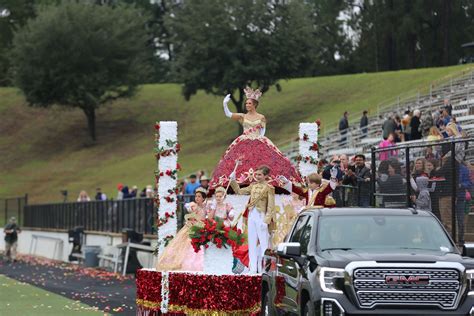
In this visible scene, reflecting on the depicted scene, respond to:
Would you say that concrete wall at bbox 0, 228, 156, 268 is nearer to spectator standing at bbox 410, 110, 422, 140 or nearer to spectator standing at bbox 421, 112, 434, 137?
spectator standing at bbox 410, 110, 422, 140

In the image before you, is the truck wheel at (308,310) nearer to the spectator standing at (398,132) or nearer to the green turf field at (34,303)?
the green turf field at (34,303)

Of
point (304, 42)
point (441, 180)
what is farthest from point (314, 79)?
point (441, 180)

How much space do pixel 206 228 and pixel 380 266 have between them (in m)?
8.37

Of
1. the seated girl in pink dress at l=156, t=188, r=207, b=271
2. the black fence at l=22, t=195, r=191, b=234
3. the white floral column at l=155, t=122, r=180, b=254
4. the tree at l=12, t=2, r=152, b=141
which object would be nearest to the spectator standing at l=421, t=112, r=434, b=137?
the black fence at l=22, t=195, r=191, b=234

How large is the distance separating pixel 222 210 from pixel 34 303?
20.1 ft

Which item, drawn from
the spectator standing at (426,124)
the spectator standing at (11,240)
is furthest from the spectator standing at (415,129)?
the spectator standing at (11,240)

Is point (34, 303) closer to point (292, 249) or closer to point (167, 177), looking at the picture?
point (167, 177)

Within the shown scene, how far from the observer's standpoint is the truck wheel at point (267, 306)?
17438 mm

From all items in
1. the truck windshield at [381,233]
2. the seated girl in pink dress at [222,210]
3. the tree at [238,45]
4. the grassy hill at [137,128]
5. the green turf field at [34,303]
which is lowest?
the green turf field at [34,303]

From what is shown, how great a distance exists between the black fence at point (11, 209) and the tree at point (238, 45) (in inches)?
620

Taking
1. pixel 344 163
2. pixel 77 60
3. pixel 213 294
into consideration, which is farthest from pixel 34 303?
pixel 77 60

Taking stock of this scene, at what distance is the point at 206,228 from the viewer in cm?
2242

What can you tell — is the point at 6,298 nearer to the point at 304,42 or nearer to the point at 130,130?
the point at 304,42

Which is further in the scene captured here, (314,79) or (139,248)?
(314,79)
